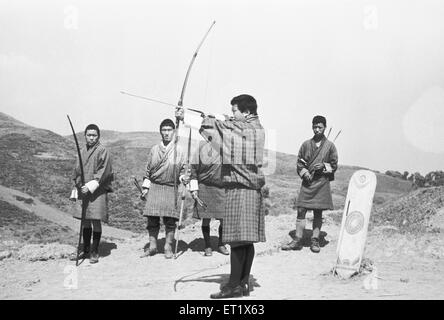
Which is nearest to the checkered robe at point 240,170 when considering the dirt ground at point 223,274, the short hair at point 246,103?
the short hair at point 246,103

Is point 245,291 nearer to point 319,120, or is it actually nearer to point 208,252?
point 208,252

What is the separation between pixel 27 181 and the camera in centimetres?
1778

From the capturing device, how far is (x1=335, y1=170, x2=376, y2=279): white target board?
554cm

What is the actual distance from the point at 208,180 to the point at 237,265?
7.75 feet

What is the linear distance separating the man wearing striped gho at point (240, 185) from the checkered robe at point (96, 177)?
2270 mm

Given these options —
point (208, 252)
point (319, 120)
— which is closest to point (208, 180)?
point (208, 252)

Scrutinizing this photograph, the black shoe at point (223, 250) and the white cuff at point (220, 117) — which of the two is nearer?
the white cuff at point (220, 117)

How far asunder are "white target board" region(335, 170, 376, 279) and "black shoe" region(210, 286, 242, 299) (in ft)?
4.86

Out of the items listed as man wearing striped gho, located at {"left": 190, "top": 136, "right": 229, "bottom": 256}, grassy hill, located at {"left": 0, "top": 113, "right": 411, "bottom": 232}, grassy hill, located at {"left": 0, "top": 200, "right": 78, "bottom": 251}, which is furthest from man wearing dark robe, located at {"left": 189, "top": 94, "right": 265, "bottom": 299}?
grassy hill, located at {"left": 0, "top": 113, "right": 411, "bottom": 232}

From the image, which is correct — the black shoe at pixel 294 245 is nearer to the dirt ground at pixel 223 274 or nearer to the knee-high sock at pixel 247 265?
the dirt ground at pixel 223 274

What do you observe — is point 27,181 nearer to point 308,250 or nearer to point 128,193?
point 128,193

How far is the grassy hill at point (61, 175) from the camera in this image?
16969 mm

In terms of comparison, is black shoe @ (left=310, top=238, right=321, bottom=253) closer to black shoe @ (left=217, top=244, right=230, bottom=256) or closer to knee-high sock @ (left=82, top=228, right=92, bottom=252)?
black shoe @ (left=217, top=244, right=230, bottom=256)
